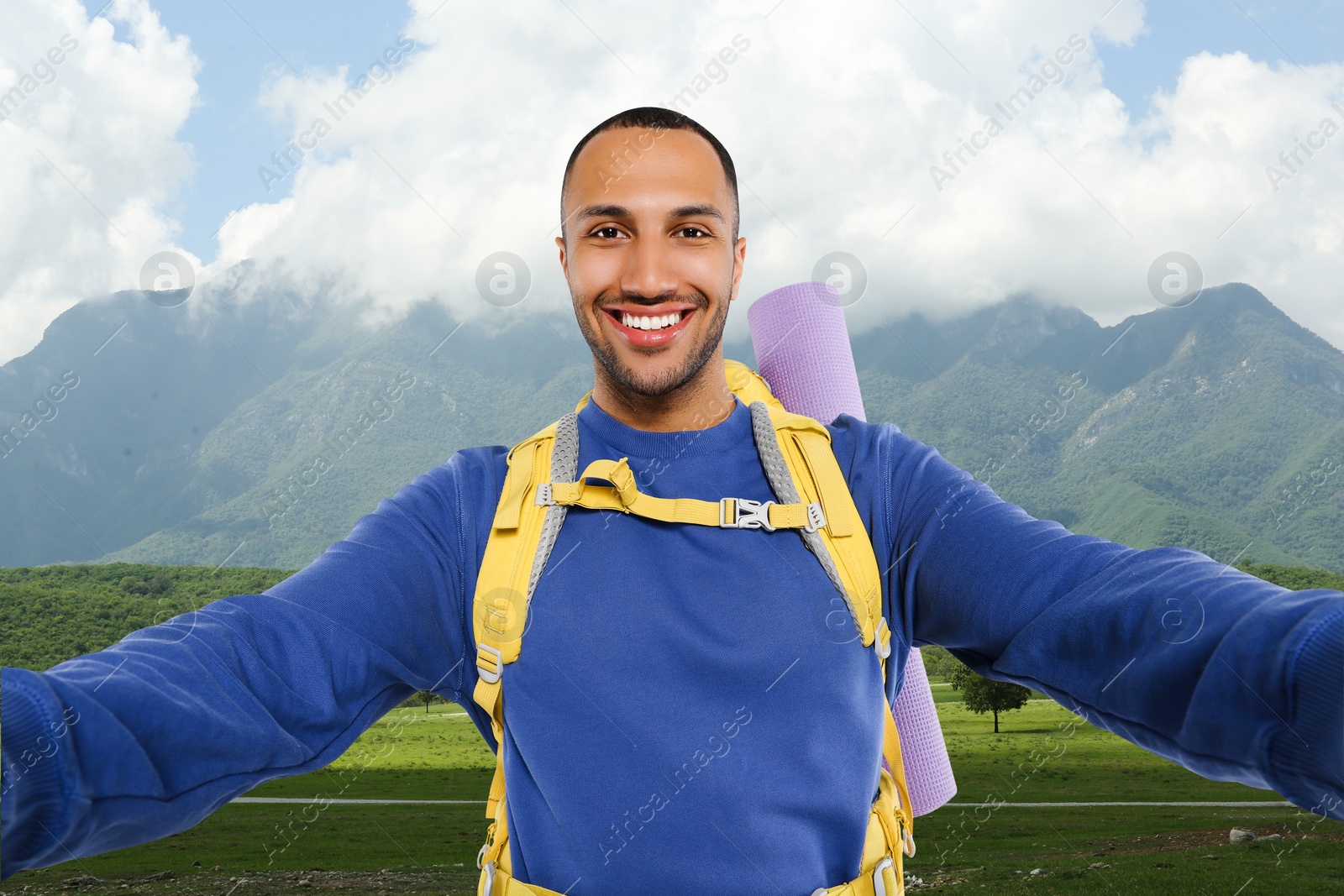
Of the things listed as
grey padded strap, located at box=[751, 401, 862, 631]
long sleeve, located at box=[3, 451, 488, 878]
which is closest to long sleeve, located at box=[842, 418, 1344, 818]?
grey padded strap, located at box=[751, 401, 862, 631]

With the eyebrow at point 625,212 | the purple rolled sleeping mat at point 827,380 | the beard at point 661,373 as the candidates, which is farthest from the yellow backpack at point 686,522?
the purple rolled sleeping mat at point 827,380

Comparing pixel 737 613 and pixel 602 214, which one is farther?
pixel 602 214

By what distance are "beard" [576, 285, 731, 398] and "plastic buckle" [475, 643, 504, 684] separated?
99 cm

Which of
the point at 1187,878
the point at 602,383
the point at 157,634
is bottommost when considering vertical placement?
the point at 1187,878

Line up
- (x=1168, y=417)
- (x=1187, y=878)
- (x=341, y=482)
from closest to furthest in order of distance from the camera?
(x=1187, y=878), (x=341, y=482), (x=1168, y=417)

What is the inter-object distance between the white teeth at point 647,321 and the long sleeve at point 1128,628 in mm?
814

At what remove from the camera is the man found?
1.74m

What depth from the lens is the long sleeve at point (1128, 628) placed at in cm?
164

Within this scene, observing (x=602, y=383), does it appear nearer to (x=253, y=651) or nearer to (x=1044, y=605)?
(x=253, y=651)

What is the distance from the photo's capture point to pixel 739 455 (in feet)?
9.45

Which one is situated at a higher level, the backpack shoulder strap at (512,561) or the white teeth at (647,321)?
the white teeth at (647,321)

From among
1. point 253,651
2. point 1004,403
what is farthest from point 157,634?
point 1004,403

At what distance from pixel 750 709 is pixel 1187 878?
96.3ft

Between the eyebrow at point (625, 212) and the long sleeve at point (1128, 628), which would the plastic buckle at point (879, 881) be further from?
the eyebrow at point (625, 212)
